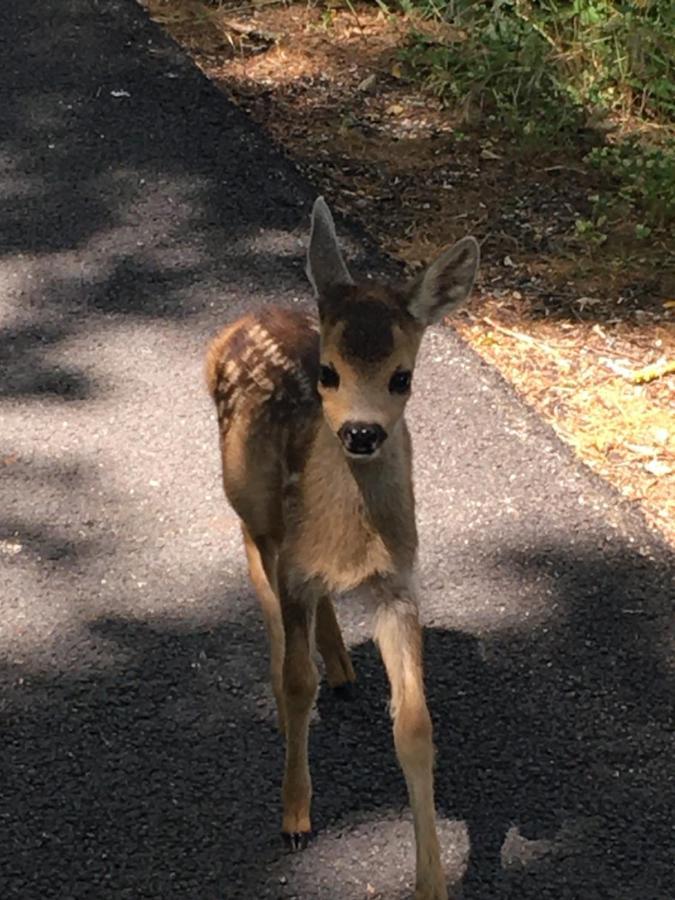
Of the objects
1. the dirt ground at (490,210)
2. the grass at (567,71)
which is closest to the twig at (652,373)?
the dirt ground at (490,210)

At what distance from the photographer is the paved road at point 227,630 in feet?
14.7

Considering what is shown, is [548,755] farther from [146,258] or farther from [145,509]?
[146,258]

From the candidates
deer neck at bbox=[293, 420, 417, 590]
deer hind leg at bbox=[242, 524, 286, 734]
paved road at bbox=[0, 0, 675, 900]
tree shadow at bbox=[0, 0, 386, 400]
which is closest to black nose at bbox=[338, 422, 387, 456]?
deer neck at bbox=[293, 420, 417, 590]

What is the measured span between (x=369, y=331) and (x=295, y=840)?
→ 132 centimetres

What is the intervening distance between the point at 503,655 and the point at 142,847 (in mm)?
1265

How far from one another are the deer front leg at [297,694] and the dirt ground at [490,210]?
1.75m

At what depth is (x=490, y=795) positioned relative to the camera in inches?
A: 183

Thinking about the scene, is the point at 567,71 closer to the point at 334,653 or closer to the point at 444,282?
the point at 334,653

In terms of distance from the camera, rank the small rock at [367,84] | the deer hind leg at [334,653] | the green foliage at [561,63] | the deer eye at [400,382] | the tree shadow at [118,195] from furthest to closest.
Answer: the small rock at [367,84], the green foliage at [561,63], the tree shadow at [118,195], the deer hind leg at [334,653], the deer eye at [400,382]

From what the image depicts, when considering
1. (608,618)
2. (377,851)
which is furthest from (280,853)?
(608,618)

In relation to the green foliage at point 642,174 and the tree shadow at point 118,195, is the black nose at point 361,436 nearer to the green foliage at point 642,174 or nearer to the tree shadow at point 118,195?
the tree shadow at point 118,195

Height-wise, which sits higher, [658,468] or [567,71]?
[658,468]

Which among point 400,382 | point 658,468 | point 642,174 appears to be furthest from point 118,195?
point 400,382

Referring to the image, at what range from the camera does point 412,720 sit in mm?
4270
